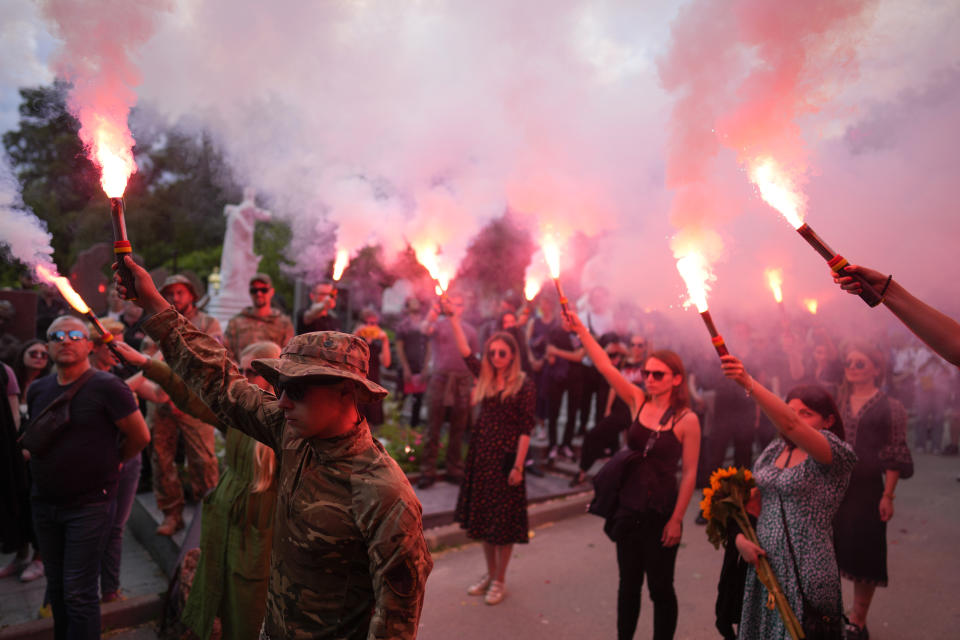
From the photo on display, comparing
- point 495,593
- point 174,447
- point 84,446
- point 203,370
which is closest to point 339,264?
point 174,447

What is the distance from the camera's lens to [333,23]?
21.2 ft

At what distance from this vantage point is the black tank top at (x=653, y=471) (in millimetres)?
3816

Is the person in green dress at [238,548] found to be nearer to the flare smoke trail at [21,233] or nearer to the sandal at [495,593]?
the flare smoke trail at [21,233]

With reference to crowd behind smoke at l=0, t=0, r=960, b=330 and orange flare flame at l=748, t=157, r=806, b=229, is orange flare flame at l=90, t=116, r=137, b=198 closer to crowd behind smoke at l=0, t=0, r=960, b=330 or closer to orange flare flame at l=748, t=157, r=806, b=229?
crowd behind smoke at l=0, t=0, r=960, b=330

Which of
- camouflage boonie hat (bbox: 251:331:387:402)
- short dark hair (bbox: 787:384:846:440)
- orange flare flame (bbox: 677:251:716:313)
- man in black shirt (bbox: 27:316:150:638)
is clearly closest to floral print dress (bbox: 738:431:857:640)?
short dark hair (bbox: 787:384:846:440)

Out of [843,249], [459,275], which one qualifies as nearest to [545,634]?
[843,249]

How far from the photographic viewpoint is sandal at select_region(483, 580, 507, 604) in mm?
4852

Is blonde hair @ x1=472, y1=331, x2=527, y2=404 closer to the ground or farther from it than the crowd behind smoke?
closer to the ground

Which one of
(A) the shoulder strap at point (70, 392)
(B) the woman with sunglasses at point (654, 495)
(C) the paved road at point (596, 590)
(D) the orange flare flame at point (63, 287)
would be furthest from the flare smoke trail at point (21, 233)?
(B) the woman with sunglasses at point (654, 495)

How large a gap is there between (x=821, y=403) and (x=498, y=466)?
97.4 inches

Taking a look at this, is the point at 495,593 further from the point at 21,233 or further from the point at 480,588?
the point at 21,233

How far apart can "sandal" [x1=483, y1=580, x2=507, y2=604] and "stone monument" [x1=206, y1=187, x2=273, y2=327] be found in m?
11.7

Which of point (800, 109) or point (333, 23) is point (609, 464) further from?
point (333, 23)

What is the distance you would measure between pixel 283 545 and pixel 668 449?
2628mm
